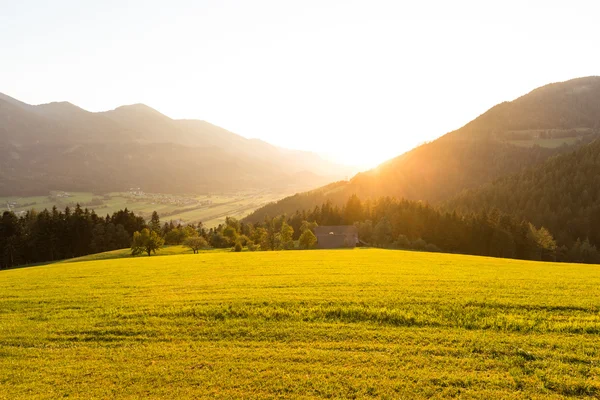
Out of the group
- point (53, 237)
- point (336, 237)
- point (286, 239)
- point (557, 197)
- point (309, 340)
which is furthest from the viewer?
point (557, 197)

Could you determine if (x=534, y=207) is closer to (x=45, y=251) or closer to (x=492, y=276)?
→ (x=492, y=276)

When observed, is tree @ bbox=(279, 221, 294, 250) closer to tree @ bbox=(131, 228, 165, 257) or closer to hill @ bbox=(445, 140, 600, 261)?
tree @ bbox=(131, 228, 165, 257)

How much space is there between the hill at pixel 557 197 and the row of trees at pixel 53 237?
131858 mm

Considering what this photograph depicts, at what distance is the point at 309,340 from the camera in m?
15.0

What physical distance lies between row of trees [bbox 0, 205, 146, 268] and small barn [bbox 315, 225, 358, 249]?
6458 centimetres

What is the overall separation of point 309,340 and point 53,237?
342 feet

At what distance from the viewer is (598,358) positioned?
12625 millimetres

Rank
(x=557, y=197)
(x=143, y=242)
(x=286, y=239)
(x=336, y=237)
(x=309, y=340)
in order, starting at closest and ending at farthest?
1. (x=309, y=340)
2. (x=143, y=242)
3. (x=286, y=239)
4. (x=336, y=237)
5. (x=557, y=197)

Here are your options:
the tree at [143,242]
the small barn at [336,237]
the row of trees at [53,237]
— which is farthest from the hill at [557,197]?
the row of trees at [53,237]

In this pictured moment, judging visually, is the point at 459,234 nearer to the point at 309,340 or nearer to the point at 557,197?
the point at 557,197

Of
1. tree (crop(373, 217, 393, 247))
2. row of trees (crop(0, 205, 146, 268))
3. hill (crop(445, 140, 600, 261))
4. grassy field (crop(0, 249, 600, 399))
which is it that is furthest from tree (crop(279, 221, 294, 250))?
hill (crop(445, 140, 600, 261))

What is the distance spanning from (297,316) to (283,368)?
17.4 feet

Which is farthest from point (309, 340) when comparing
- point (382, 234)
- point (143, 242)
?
point (382, 234)

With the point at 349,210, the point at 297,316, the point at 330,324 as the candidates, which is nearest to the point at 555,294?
the point at 330,324
